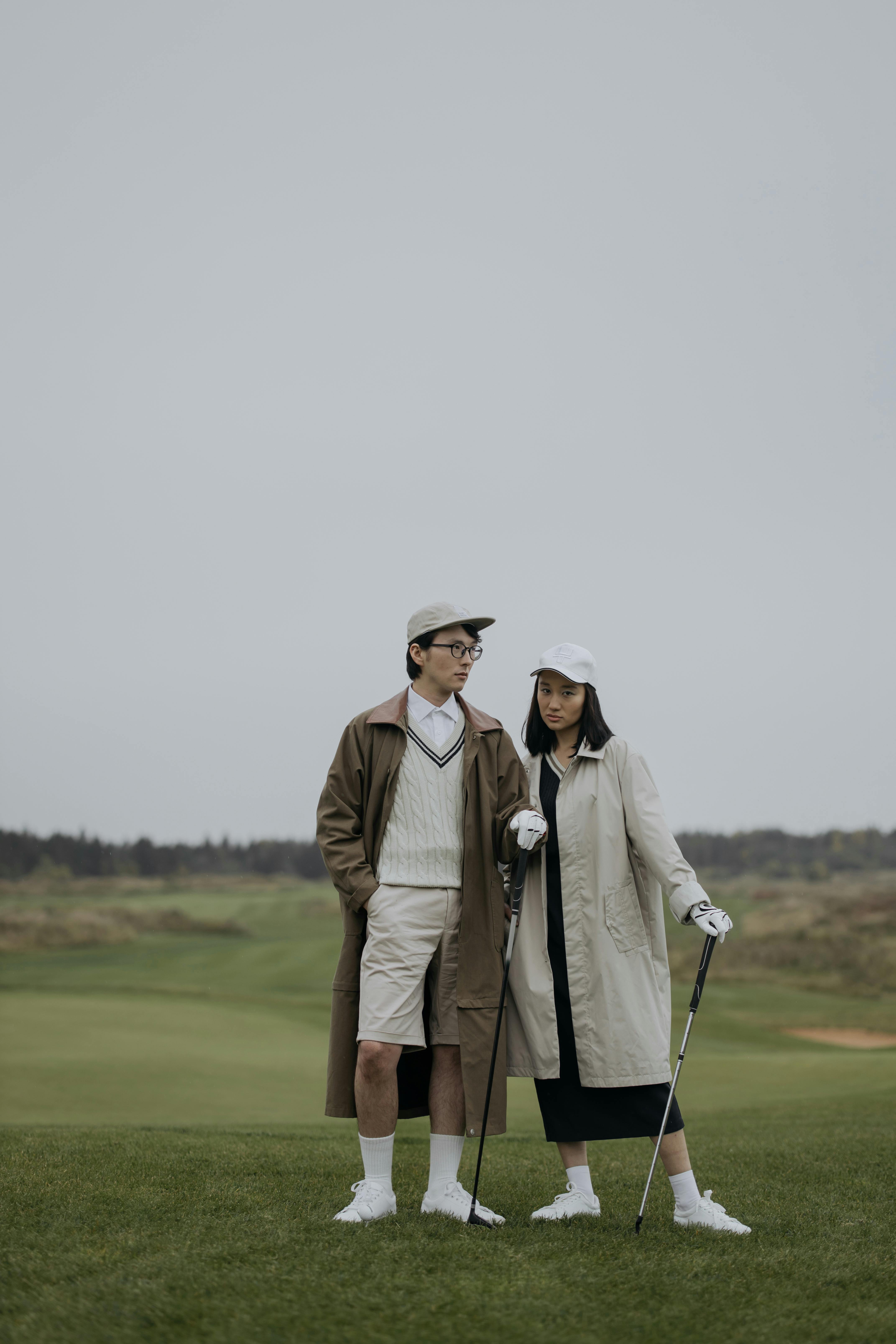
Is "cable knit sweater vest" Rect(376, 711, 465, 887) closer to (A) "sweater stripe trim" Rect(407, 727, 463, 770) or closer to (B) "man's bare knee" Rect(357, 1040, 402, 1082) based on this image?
(A) "sweater stripe trim" Rect(407, 727, 463, 770)

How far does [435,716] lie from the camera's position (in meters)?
4.14

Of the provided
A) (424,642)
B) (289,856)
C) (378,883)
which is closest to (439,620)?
(424,642)

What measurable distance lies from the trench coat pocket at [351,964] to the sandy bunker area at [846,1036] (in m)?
13.6

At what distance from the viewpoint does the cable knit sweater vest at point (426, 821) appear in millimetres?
3883

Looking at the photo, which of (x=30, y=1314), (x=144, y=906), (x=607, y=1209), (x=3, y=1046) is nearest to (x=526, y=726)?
(x=607, y=1209)

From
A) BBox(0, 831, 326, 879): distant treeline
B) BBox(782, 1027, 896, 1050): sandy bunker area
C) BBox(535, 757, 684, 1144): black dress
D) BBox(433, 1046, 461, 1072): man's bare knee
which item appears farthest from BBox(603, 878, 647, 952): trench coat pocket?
BBox(0, 831, 326, 879): distant treeline

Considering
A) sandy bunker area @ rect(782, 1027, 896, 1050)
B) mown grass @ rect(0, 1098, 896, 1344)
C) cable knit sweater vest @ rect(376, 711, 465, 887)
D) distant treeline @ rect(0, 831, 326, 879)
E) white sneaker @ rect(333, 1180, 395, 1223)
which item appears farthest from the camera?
distant treeline @ rect(0, 831, 326, 879)

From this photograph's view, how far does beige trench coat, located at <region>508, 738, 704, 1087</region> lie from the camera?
3832 mm

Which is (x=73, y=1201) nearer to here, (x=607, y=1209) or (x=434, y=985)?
(x=434, y=985)

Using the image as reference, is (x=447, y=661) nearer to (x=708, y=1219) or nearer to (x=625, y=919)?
(x=625, y=919)

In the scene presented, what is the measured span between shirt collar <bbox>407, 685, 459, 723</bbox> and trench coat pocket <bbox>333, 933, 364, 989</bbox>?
828 mm

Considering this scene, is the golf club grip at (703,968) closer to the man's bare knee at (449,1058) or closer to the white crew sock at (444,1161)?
→ the man's bare knee at (449,1058)

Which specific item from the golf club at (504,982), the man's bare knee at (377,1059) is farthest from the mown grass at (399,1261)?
the man's bare knee at (377,1059)

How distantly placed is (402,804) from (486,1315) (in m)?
1.78
